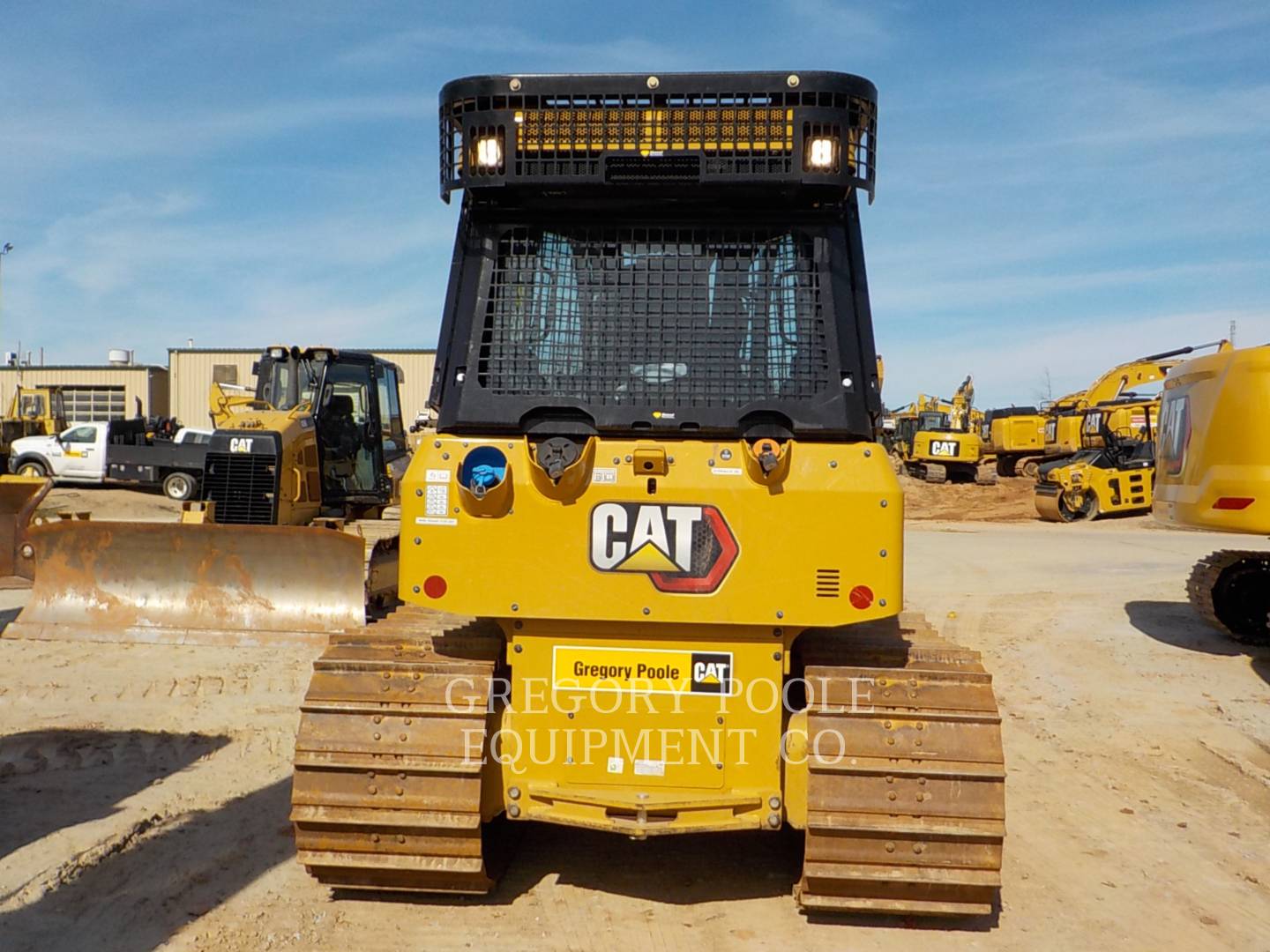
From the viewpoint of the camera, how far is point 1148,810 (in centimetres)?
586

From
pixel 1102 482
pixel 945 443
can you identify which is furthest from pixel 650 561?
pixel 945 443

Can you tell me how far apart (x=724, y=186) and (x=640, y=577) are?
1492 mm

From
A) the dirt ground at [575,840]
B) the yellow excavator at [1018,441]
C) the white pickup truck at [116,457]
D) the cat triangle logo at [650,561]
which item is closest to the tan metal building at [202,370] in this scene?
the white pickup truck at [116,457]

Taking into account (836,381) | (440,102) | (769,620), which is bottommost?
(769,620)

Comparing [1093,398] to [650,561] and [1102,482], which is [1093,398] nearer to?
[1102,482]

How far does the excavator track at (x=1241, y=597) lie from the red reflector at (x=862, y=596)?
769 centimetres

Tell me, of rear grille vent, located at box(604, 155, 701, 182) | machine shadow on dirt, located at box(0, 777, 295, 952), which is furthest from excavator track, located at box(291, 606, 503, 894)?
rear grille vent, located at box(604, 155, 701, 182)

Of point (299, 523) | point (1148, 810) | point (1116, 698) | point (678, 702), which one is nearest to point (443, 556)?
point (678, 702)

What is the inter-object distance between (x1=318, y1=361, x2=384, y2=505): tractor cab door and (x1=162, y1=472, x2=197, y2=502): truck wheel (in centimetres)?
1415

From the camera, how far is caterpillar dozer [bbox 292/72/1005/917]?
13.0ft

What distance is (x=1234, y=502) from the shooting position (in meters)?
8.50

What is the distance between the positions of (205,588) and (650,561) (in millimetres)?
6163

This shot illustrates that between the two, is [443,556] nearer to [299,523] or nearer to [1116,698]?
[1116,698]

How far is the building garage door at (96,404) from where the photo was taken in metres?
45.1
